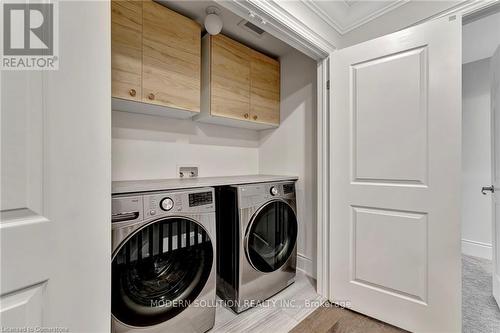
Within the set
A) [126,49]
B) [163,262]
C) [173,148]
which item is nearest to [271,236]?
[163,262]

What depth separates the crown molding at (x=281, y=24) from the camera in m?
1.28

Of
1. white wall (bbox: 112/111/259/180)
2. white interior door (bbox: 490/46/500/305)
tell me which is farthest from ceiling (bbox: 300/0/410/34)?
white wall (bbox: 112/111/259/180)

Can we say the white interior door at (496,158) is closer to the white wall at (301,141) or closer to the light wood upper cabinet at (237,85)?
the white wall at (301,141)

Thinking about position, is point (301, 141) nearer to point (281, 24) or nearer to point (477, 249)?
point (281, 24)

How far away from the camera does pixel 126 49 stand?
1.41 meters

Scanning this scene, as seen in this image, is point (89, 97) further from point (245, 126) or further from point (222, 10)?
point (245, 126)

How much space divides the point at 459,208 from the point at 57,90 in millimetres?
2008

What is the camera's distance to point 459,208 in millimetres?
1287

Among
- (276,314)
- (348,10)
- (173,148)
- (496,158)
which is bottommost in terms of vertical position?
(276,314)

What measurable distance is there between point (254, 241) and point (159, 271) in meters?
0.71

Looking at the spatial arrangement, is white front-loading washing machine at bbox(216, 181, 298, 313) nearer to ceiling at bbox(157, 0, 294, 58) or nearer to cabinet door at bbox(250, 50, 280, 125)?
cabinet door at bbox(250, 50, 280, 125)

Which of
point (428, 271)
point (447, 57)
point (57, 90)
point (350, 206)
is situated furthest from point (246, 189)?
point (447, 57)

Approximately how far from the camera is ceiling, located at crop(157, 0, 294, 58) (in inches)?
63.1

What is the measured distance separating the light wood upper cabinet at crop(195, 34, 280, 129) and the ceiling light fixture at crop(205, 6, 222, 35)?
0.18m
